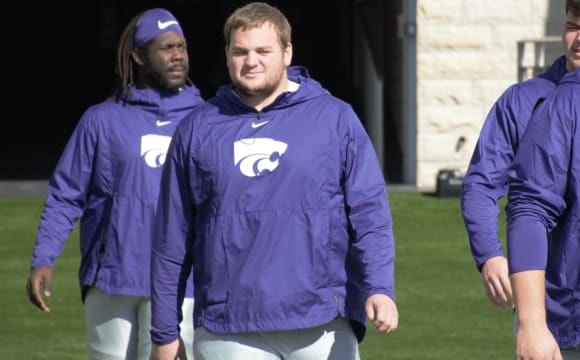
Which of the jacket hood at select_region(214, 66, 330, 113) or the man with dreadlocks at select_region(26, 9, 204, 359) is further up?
the jacket hood at select_region(214, 66, 330, 113)

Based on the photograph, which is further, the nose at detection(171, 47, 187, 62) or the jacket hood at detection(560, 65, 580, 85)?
the nose at detection(171, 47, 187, 62)

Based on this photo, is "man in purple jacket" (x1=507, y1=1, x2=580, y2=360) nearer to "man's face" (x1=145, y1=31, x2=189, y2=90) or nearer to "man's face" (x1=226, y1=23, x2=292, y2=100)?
"man's face" (x1=226, y1=23, x2=292, y2=100)

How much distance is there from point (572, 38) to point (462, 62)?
34.4 ft

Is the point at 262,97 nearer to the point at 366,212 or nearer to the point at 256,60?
the point at 256,60

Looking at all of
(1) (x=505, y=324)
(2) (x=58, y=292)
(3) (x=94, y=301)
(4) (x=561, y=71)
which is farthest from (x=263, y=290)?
(2) (x=58, y=292)

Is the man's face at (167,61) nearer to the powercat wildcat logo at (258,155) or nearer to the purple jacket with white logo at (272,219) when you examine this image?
the purple jacket with white logo at (272,219)

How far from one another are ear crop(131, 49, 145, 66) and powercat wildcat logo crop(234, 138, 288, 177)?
1.87 m

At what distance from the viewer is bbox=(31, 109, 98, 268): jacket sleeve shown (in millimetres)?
6234

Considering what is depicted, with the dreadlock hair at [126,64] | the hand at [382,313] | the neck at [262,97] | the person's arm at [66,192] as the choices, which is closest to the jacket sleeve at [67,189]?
the person's arm at [66,192]

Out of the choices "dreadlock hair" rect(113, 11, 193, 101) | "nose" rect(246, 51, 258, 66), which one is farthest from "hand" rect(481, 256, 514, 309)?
"dreadlock hair" rect(113, 11, 193, 101)

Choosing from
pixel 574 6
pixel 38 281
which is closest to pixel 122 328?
pixel 38 281

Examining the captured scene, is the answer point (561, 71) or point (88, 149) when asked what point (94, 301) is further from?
point (561, 71)

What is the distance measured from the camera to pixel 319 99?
4.83 m

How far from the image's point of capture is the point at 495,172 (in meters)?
5.29
